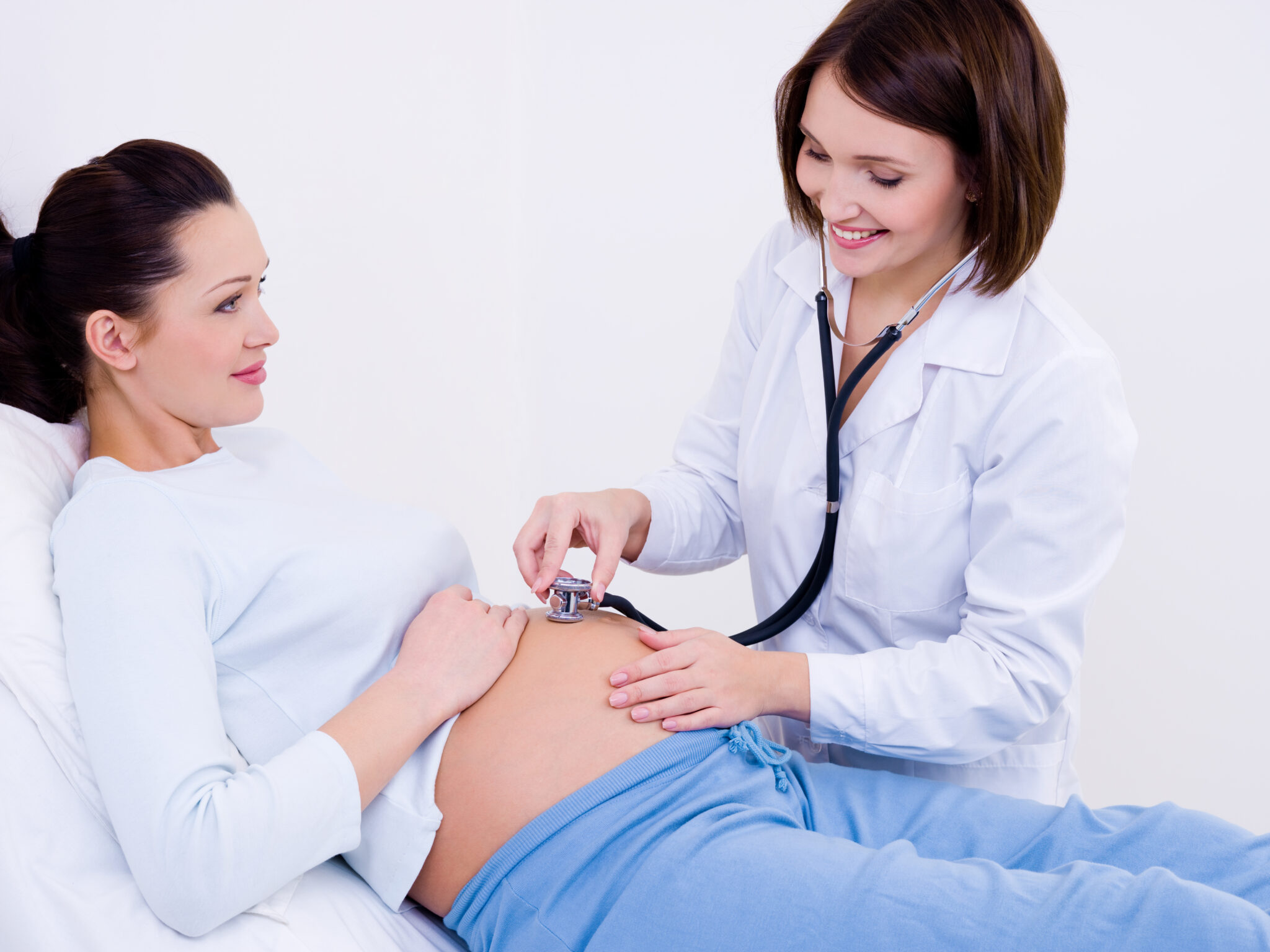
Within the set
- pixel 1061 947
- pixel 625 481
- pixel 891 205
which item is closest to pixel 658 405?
pixel 625 481

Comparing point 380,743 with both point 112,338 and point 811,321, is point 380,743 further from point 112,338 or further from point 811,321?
point 811,321

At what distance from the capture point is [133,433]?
1252 mm

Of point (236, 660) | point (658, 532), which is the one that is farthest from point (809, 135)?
point (236, 660)

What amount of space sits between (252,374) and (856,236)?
2.55ft

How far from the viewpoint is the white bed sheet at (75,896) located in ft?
3.10

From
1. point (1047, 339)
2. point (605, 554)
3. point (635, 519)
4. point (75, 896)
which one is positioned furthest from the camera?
point (635, 519)

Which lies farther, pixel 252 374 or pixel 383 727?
pixel 252 374

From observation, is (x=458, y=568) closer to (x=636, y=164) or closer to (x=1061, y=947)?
(x=1061, y=947)

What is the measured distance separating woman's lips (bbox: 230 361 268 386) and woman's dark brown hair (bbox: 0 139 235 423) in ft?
0.41

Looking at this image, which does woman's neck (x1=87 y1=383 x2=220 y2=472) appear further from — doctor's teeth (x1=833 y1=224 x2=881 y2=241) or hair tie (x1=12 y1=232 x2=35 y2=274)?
doctor's teeth (x1=833 y1=224 x2=881 y2=241)

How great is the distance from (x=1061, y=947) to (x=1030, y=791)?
0.53 m

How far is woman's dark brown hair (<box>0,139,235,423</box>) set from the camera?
1182 millimetres

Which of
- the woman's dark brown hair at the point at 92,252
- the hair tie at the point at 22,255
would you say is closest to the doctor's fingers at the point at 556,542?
the woman's dark brown hair at the point at 92,252

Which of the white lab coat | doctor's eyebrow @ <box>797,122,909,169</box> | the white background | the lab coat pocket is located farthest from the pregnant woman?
doctor's eyebrow @ <box>797,122,909,169</box>
